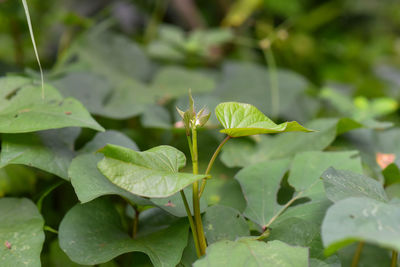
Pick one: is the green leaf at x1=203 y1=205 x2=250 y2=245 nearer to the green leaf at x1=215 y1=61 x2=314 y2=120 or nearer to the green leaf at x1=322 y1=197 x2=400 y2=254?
the green leaf at x1=322 y1=197 x2=400 y2=254

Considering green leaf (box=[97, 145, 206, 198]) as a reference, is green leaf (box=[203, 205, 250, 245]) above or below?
below

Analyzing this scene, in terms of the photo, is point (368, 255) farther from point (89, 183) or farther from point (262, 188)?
point (89, 183)

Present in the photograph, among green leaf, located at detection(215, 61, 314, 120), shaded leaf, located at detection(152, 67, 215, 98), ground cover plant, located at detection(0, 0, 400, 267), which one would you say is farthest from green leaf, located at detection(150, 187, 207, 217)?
green leaf, located at detection(215, 61, 314, 120)

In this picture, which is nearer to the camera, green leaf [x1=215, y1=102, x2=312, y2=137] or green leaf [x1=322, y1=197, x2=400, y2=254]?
green leaf [x1=322, y1=197, x2=400, y2=254]

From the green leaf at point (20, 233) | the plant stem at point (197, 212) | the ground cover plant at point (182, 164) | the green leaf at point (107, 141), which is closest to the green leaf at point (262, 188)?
the ground cover plant at point (182, 164)

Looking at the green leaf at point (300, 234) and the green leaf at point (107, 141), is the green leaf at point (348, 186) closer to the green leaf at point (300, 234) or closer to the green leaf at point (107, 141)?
the green leaf at point (300, 234)

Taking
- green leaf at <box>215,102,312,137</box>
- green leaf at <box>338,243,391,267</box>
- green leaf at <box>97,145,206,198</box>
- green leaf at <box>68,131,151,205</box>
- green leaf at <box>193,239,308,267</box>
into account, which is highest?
green leaf at <box>215,102,312,137</box>

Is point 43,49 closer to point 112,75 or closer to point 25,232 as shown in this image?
point 112,75

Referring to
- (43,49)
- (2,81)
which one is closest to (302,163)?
(2,81)
